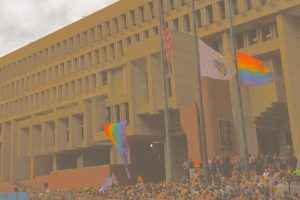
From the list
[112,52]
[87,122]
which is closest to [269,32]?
[112,52]

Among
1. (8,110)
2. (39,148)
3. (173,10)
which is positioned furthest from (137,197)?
(8,110)

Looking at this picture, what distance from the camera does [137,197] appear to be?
21.4m

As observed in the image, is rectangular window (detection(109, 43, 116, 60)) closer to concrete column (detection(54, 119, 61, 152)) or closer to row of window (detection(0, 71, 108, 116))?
row of window (detection(0, 71, 108, 116))

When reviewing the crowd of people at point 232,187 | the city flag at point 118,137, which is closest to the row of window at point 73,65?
the city flag at point 118,137

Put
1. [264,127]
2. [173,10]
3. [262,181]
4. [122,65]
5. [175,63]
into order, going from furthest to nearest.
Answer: [122,65]
[173,10]
[264,127]
[175,63]
[262,181]

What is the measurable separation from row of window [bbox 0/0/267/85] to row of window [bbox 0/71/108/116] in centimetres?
413

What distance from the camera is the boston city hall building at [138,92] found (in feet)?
116

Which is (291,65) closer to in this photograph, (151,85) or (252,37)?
(252,37)

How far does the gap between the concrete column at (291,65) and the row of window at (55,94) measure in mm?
23220

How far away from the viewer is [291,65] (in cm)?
3491

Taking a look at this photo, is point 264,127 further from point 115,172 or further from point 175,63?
point 175,63

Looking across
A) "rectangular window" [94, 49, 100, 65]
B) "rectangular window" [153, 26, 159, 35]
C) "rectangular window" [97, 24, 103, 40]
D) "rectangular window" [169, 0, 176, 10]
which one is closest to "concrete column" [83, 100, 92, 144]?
"rectangular window" [94, 49, 100, 65]

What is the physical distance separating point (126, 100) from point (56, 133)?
14.4 metres

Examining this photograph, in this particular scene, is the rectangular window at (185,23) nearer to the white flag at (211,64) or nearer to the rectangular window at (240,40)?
the rectangular window at (240,40)
